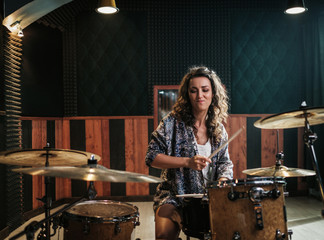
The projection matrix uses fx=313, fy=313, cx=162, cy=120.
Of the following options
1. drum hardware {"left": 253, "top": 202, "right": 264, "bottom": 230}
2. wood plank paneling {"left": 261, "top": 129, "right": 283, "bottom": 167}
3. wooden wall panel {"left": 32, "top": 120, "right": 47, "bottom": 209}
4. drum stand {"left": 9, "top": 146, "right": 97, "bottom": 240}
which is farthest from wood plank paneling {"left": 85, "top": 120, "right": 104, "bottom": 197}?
drum hardware {"left": 253, "top": 202, "right": 264, "bottom": 230}

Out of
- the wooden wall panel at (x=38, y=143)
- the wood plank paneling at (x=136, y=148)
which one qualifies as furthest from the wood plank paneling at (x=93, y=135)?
the wooden wall panel at (x=38, y=143)

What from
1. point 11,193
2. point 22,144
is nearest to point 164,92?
point 22,144

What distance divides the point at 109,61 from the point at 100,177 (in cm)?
389

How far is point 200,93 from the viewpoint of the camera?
223 cm

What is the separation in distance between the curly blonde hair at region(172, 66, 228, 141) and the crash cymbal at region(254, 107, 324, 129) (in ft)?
1.24

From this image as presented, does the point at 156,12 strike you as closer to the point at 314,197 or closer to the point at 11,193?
the point at 11,193

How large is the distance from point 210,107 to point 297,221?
229 cm

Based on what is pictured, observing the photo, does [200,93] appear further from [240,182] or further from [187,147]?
[240,182]

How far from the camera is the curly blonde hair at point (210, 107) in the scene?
227cm

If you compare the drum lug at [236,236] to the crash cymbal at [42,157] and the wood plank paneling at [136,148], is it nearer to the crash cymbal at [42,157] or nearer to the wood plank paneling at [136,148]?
the crash cymbal at [42,157]

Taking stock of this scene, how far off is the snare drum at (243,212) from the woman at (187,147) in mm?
262

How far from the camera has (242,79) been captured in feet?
16.7

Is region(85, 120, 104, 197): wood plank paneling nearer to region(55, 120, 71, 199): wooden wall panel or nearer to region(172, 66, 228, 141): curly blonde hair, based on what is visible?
region(55, 120, 71, 199): wooden wall panel

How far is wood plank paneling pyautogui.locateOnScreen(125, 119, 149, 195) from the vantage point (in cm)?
494
